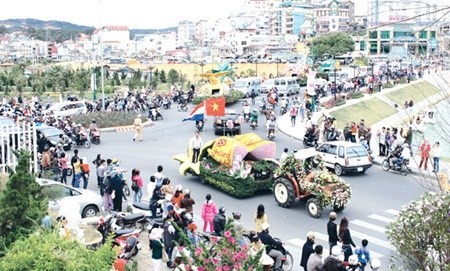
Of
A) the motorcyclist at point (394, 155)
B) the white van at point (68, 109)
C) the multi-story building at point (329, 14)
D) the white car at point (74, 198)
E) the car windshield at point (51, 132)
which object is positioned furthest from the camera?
the multi-story building at point (329, 14)

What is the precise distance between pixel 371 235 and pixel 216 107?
11830 mm

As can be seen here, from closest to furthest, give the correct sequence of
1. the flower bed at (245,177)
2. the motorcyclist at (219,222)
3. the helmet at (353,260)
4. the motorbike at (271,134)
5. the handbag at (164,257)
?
the helmet at (353,260) → the handbag at (164,257) → the motorcyclist at (219,222) → the flower bed at (245,177) → the motorbike at (271,134)

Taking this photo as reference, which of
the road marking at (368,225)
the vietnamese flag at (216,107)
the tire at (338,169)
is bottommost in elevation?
the road marking at (368,225)

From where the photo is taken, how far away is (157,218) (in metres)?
13.9

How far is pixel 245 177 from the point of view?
1733cm

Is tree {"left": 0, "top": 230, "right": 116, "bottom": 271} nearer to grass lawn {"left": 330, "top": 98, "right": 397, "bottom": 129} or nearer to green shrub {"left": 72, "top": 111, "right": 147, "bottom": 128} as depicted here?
green shrub {"left": 72, "top": 111, "right": 147, "bottom": 128}

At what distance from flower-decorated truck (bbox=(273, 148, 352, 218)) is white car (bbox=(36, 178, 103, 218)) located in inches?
193

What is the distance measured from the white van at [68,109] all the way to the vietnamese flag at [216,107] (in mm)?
12094

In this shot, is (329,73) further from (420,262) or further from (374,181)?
(420,262)

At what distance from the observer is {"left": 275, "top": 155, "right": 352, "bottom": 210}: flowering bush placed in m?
15.6

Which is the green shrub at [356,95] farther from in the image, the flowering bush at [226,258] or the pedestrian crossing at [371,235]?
the flowering bush at [226,258]

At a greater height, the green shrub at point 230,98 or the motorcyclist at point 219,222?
the green shrub at point 230,98

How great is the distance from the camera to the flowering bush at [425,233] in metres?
8.52

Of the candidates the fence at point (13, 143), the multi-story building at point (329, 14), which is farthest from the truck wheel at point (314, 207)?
the multi-story building at point (329, 14)
